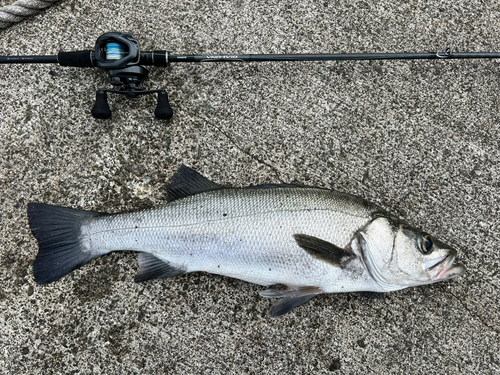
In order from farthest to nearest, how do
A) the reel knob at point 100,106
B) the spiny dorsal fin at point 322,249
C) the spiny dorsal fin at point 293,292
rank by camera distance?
1. the reel knob at point 100,106
2. the spiny dorsal fin at point 293,292
3. the spiny dorsal fin at point 322,249

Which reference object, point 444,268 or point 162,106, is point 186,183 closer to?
point 162,106

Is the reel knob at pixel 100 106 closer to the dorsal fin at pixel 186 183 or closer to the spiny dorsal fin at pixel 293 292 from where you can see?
the dorsal fin at pixel 186 183

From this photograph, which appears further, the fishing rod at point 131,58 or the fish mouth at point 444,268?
the fishing rod at point 131,58

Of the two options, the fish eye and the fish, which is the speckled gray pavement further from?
the fish eye

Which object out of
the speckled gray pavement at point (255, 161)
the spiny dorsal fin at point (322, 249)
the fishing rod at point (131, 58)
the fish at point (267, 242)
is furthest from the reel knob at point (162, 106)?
the spiny dorsal fin at point (322, 249)

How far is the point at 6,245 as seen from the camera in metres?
2.44

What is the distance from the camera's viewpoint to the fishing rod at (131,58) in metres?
2.26

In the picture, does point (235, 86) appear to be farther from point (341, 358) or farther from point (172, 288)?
point (341, 358)

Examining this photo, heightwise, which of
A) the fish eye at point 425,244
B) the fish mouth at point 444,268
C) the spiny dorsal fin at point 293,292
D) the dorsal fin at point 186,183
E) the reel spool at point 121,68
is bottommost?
the spiny dorsal fin at point 293,292

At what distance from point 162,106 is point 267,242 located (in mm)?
1201

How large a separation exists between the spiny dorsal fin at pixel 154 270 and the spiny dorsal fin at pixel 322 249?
2.66 feet

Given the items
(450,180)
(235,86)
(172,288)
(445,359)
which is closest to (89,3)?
(235,86)

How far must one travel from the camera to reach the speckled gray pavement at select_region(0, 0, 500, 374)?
2.36m

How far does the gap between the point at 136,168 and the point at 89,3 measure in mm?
1396
